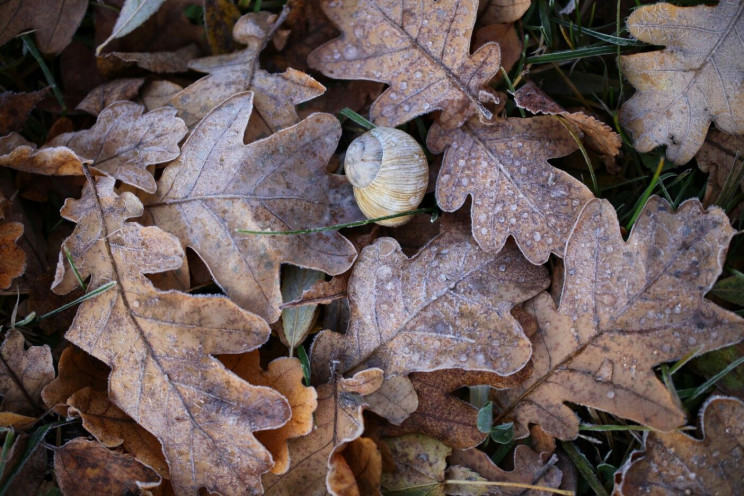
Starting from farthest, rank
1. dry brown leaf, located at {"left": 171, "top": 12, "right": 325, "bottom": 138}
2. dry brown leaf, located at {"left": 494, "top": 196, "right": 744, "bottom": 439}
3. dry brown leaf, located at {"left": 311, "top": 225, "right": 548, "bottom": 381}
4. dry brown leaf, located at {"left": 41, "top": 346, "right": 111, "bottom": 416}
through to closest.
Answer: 1. dry brown leaf, located at {"left": 171, "top": 12, "right": 325, "bottom": 138}
2. dry brown leaf, located at {"left": 41, "top": 346, "right": 111, "bottom": 416}
3. dry brown leaf, located at {"left": 311, "top": 225, "right": 548, "bottom": 381}
4. dry brown leaf, located at {"left": 494, "top": 196, "right": 744, "bottom": 439}

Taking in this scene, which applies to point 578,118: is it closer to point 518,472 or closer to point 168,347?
point 518,472

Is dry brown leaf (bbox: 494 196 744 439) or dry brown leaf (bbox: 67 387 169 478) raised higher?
dry brown leaf (bbox: 494 196 744 439)

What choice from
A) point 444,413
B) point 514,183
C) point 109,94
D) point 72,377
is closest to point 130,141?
point 109,94

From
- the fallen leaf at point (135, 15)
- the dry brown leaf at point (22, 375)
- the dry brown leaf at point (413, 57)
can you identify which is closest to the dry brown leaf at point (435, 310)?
the dry brown leaf at point (413, 57)

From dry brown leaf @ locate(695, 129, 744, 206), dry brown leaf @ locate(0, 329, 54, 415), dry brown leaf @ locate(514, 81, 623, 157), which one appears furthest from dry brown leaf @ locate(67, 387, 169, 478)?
dry brown leaf @ locate(695, 129, 744, 206)

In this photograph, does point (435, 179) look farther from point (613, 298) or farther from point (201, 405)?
point (201, 405)

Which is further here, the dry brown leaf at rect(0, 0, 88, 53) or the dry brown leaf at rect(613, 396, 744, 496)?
the dry brown leaf at rect(0, 0, 88, 53)

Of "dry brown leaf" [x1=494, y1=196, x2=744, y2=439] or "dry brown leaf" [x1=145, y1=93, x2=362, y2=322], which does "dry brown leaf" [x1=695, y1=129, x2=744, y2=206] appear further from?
"dry brown leaf" [x1=145, y1=93, x2=362, y2=322]
